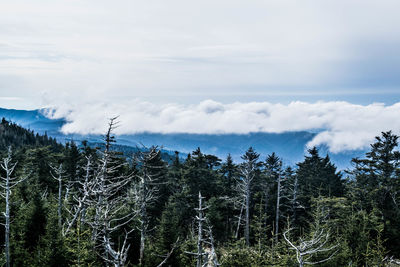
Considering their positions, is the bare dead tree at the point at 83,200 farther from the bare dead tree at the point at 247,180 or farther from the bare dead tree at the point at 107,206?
the bare dead tree at the point at 247,180

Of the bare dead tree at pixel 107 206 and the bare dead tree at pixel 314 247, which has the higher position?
the bare dead tree at pixel 107 206

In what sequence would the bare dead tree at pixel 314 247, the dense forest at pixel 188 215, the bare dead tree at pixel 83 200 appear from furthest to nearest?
the dense forest at pixel 188 215
the bare dead tree at pixel 83 200
the bare dead tree at pixel 314 247

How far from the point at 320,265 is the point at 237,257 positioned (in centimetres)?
547

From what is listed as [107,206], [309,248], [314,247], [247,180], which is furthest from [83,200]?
[247,180]

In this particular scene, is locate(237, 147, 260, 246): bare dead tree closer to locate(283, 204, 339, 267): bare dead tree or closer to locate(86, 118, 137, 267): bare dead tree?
locate(283, 204, 339, 267): bare dead tree

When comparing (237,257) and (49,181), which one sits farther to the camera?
(49,181)

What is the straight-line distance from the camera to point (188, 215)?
35844 mm

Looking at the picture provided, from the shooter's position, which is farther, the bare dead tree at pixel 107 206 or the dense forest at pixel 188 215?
the dense forest at pixel 188 215

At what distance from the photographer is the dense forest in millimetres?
16016

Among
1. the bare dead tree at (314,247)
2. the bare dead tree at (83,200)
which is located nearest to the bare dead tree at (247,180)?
the bare dead tree at (314,247)

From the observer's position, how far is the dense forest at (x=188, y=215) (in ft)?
52.5

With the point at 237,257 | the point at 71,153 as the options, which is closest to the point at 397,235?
the point at 237,257

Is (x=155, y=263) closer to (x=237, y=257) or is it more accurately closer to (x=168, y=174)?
(x=237, y=257)

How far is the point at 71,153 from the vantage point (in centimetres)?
4378
